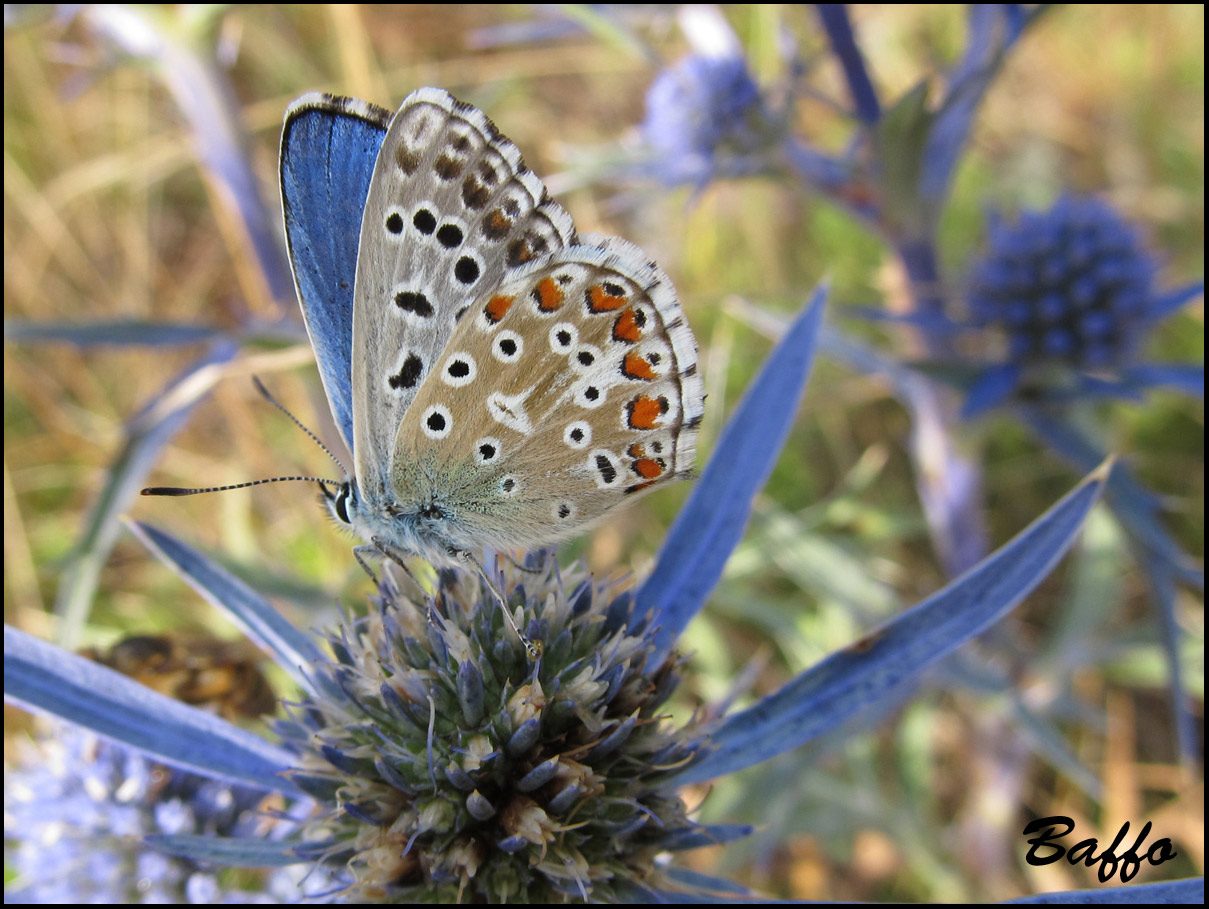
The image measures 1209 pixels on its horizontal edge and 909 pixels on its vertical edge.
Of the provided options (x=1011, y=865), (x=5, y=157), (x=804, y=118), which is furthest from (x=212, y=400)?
(x=1011, y=865)

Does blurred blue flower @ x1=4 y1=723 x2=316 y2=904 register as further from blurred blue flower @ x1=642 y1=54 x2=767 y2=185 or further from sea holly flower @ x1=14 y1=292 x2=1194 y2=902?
blurred blue flower @ x1=642 y1=54 x2=767 y2=185

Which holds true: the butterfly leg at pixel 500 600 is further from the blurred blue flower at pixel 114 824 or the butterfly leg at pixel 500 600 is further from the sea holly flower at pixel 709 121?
the sea holly flower at pixel 709 121

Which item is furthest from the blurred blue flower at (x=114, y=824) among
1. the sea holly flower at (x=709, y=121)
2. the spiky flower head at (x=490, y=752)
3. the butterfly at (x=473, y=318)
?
the sea holly flower at (x=709, y=121)

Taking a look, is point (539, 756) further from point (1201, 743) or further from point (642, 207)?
point (642, 207)

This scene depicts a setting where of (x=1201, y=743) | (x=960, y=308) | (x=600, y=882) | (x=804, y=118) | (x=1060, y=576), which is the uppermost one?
(x=804, y=118)

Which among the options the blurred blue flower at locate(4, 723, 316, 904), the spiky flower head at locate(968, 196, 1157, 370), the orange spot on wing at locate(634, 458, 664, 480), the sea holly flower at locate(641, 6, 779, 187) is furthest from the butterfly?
the spiky flower head at locate(968, 196, 1157, 370)
